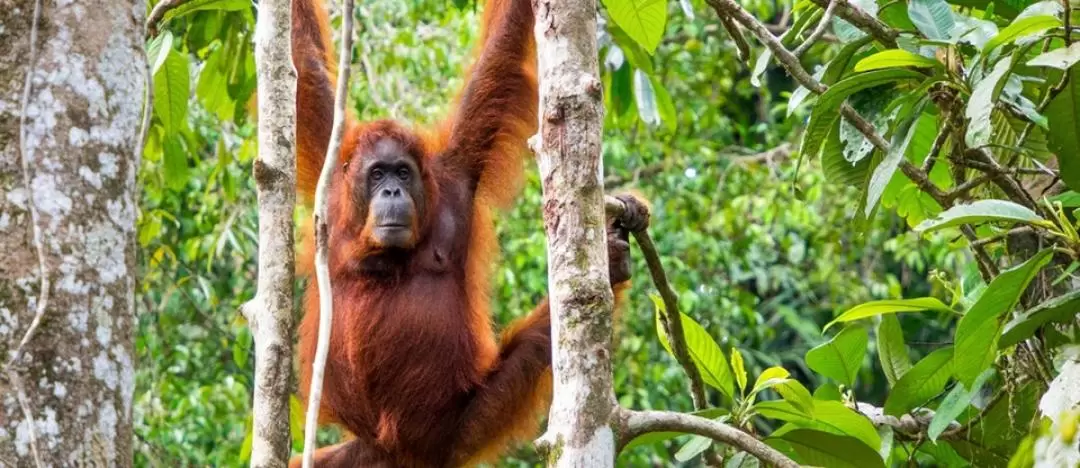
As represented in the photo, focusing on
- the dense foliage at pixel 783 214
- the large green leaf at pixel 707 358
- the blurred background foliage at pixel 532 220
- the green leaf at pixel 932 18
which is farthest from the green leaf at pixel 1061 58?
the blurred background foliage at pixel 532 220

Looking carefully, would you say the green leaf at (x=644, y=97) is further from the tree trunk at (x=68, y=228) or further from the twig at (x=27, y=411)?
the twig at (x=27, y=411)

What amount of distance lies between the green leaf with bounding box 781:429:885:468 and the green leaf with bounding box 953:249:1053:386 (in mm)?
372

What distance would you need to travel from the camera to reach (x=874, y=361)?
11.2 meters

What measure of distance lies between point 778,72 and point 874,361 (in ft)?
9.47

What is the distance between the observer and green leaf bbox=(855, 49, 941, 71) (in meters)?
2.92

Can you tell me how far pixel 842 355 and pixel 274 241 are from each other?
1468 millimetres

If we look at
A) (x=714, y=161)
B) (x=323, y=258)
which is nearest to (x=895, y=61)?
(x=323, y=258)

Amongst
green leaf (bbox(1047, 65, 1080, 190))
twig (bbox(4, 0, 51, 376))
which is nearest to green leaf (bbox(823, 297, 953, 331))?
green leaf (bbox(1047, 65, 1080, 190))

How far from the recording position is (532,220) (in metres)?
8.34

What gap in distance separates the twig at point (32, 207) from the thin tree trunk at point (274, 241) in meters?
0.48

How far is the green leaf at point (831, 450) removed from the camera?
10.5 ft

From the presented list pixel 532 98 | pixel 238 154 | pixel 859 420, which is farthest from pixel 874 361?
A: pixel 859 420

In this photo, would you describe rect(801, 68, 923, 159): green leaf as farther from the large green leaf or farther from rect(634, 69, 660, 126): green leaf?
rect(634, 69, 660, 126): green leaf

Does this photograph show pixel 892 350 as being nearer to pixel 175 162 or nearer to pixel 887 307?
pixel 887 307
